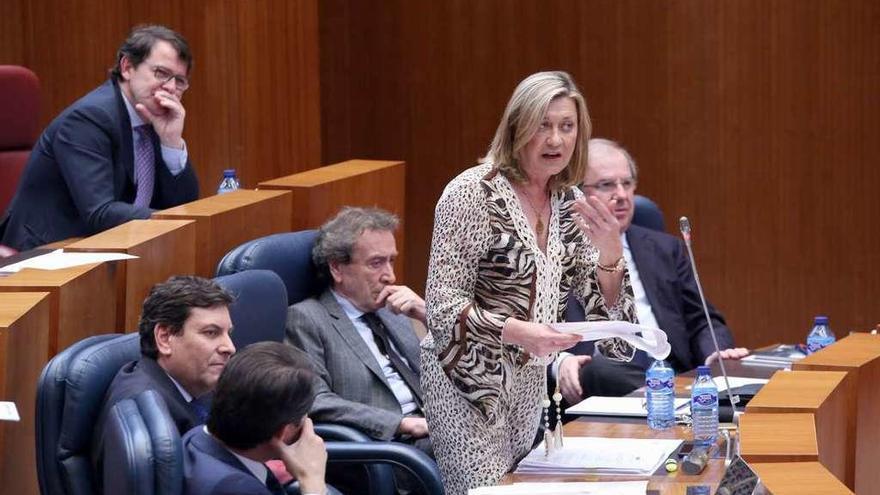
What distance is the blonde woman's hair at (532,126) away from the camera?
3.19 m

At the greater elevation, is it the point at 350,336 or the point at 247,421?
the point at 247,421

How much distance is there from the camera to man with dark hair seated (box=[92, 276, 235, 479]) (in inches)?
118

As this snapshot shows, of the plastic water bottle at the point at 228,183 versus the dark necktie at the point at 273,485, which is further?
the plastic water bottle at the point at 228,183

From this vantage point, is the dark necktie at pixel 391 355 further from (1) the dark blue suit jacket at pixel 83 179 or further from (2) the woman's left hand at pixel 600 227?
(2) the woman's left hand at pixel 600 227

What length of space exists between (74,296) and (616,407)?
1350 millimetres

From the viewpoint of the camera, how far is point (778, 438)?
98.8 inches

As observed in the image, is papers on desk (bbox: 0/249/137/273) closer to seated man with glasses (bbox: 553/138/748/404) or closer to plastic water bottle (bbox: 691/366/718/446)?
plastic water bottle (bbox: 691/366/718/446)

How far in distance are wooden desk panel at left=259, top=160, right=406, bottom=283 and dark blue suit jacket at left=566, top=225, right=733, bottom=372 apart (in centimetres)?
78

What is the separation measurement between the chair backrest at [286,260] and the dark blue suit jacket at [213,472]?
3.71ft

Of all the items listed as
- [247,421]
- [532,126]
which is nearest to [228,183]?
[532,126]

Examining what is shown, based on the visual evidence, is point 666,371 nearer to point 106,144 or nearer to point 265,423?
point 265,423

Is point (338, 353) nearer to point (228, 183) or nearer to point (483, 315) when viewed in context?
point (483, 315)

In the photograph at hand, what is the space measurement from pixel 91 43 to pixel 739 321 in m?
3.08

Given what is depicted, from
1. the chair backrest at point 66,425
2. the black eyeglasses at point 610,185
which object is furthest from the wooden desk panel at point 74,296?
the black eyeglasses at point 610,185
